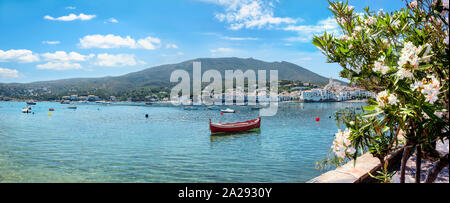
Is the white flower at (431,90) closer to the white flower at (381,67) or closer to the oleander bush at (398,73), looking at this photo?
the oleander bush at (398,73)

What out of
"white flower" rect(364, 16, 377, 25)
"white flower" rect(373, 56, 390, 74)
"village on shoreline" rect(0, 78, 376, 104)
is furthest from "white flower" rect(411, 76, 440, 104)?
"village on shoreline" rect(0, 78, 376, 104)

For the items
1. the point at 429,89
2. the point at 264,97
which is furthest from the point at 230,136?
the point at 264,97

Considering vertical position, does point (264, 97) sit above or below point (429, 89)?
above

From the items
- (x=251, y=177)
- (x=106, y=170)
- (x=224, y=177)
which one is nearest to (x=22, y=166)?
(x=106, y=170)

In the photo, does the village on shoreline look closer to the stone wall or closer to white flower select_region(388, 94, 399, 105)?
the stone wall

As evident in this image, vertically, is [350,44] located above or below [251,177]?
above

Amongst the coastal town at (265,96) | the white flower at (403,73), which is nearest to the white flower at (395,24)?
the white flower at (403,73)

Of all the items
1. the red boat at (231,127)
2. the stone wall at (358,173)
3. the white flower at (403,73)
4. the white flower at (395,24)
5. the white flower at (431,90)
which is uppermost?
the white flower at (395,24)

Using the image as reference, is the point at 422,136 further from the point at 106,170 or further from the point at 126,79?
the point at 126,79

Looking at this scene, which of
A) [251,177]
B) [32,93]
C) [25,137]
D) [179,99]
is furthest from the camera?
[32,93]

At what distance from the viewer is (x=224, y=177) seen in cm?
1257

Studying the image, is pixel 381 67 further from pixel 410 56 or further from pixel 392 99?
pixel 392 99

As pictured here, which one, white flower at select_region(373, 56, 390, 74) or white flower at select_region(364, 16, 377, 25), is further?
white flower at select_region(364, 16, 377, 25)
